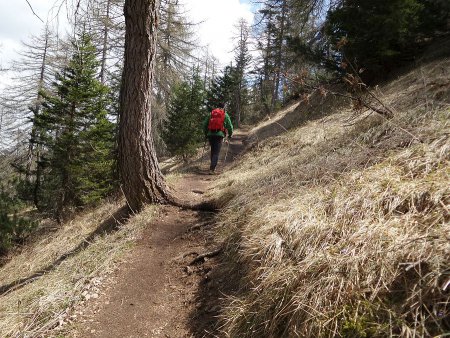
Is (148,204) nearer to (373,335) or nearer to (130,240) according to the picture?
(130,240)

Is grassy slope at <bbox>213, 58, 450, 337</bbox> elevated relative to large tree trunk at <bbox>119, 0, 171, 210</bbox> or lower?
lower

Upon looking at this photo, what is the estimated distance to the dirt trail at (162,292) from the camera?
298 centimetres

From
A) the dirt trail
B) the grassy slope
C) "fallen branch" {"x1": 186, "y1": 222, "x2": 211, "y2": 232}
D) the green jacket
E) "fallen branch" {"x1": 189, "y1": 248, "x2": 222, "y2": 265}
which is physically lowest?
the dirt trail

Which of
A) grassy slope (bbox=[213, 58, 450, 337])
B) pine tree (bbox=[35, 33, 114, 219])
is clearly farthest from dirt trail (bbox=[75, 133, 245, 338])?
pine tree (bbox=[35, 33, 114, 219])

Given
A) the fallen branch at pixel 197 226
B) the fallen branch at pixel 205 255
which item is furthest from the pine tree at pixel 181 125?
the fallen branch at pixel 205 255

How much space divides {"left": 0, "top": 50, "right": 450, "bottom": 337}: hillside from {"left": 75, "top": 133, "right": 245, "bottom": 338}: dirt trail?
0.06 feet

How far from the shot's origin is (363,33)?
27.7 ft

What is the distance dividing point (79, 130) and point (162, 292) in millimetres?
11628

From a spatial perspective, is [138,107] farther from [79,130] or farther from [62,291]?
[79,130]

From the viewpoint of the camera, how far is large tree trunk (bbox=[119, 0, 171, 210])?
5.18 meters

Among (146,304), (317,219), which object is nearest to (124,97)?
(146,304)

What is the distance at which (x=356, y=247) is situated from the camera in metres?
2.06

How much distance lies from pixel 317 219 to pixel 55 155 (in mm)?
13290

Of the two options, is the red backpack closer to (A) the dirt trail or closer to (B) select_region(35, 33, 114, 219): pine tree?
(A) the dirt trail
